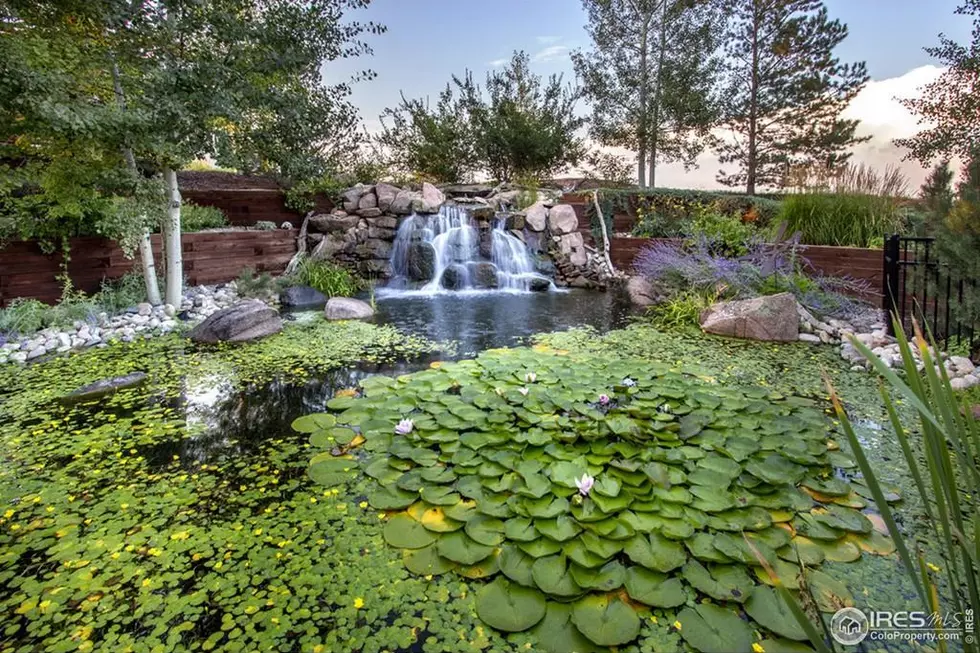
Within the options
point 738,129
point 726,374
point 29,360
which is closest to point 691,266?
point 726,374

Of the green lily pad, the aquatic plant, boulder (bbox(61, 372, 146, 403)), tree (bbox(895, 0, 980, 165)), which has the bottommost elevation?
the green lily pad

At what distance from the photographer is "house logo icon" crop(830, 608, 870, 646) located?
1.51 metres

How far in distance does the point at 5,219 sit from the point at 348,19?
13.9 ft

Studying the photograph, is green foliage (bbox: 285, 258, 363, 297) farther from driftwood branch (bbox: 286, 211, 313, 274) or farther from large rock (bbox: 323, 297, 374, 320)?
large rock (bbox: 323, 297, 374, 320)

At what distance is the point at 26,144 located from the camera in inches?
200

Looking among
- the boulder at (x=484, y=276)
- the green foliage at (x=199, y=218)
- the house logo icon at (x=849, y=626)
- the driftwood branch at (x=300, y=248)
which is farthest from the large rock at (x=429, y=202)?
the house logo icon at (x=849, y=626)

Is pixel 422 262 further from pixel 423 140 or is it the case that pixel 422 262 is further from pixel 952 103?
pixel 952 103

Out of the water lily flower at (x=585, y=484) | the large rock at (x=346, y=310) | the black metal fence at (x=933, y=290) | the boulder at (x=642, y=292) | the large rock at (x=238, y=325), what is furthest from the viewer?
the boulder at (x=642, y=292)

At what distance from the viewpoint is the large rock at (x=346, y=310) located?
230 inches

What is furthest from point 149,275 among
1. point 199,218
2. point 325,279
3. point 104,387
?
point 104,387

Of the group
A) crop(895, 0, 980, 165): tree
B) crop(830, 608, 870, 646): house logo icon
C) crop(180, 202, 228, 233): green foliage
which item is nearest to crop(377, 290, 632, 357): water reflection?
crop(180, 202, 228, 233): green foliage

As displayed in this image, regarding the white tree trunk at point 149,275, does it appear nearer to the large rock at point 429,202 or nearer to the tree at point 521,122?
the large rock at point 429,202

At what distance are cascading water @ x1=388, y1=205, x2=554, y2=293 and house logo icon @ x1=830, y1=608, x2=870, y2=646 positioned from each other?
21.0 ft

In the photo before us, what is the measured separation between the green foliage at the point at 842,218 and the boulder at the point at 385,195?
234 inches
